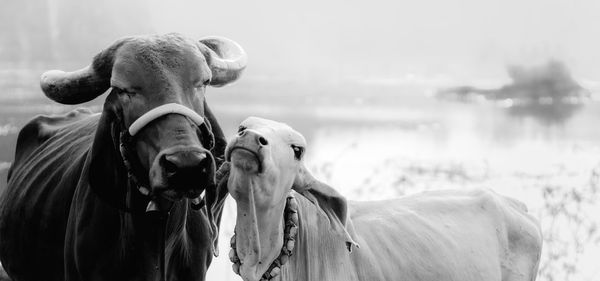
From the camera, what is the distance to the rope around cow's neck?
10.5 ft

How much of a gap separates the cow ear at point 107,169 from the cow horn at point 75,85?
0.13 meters

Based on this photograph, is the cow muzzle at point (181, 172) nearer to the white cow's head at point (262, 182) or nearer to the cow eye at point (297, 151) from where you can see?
the white cow's head at point (262, 182)

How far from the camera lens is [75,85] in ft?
12.4

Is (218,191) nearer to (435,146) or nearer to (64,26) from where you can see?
(435,146)

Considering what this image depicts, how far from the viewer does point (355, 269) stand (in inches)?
146

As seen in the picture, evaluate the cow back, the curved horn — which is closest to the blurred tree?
the cow back

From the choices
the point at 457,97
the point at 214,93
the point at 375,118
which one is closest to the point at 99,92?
the point at 375,118

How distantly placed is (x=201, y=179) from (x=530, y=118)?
29.3 m

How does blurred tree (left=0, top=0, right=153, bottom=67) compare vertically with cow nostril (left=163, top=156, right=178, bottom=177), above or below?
below

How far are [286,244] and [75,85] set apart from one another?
126 cm

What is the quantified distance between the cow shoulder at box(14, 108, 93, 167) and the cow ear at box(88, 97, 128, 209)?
6.53 ft

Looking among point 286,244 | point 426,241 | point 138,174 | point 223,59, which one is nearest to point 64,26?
point 223,59

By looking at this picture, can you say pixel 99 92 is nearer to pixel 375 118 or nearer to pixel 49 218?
pixel 49 218

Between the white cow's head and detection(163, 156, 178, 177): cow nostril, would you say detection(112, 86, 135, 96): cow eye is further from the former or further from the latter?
the white cow's head
